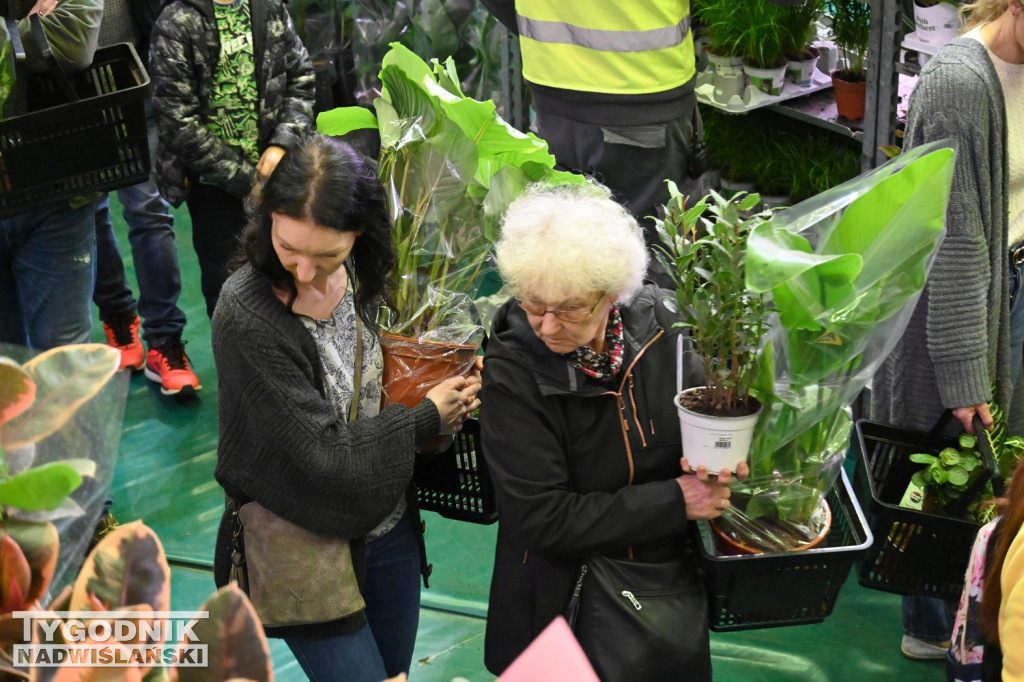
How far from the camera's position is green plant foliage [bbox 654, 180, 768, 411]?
63.4 inches

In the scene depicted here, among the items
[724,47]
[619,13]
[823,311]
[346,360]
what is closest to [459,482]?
[346,360]

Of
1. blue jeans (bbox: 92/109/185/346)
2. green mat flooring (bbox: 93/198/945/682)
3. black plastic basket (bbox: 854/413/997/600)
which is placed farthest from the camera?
blue jeans (bbox: 92/109/185/346)

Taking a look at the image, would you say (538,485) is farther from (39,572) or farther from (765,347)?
(39,572)

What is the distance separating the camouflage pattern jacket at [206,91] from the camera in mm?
3293

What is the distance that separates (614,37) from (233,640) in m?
2.60

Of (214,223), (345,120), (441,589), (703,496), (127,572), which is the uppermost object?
(127,572)

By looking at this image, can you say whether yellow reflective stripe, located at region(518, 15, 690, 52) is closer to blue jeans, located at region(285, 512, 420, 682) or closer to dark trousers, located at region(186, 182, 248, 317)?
dark trousers, located at region(186, 182, 248, 317)

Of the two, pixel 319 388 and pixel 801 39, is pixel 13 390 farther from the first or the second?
pixel 801 39

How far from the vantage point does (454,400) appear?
6.66ft

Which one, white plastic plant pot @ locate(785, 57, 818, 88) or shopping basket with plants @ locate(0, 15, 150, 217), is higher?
shopping basket with plants @ locate(0, 15, 150, 217)

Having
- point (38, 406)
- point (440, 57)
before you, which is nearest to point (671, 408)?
point (38, 406)

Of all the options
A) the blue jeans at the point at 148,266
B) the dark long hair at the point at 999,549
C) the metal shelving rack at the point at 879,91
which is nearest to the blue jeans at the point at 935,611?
the metal shelving rack at the point at 879,91

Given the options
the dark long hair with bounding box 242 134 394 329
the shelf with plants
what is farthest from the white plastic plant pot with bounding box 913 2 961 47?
the dark long hair with bounding box 242 134 394 329

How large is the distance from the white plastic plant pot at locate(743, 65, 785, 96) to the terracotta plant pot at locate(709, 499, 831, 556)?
232cm
